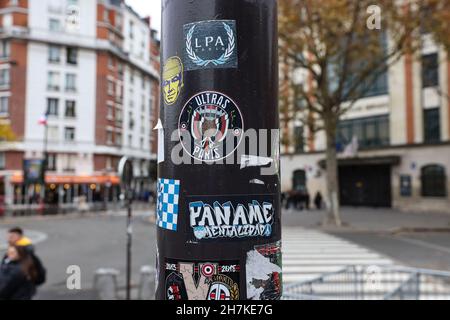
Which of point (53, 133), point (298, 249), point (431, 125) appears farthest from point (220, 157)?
point (53, 133)

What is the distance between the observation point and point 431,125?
28328mm

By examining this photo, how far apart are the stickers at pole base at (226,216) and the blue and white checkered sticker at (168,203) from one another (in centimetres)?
9

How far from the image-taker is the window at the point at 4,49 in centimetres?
4206

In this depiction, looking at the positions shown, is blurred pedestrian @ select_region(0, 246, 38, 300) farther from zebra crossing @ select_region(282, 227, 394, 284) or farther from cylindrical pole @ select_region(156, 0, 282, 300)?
zebra crossing @ select_region(282, 227, 394, 284)

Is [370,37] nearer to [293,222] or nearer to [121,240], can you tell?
[293,222]

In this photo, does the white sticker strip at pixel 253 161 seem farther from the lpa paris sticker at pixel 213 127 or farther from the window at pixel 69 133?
the window at pixel 69 133

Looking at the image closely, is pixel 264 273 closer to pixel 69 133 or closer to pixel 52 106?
pixel 69 133

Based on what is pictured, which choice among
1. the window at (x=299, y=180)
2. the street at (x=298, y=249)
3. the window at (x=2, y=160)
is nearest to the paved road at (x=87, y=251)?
the street at (x=298, y=249)

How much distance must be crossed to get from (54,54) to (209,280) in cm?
4361
